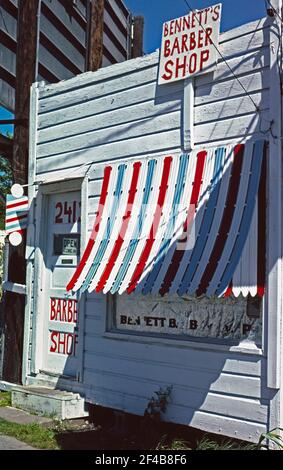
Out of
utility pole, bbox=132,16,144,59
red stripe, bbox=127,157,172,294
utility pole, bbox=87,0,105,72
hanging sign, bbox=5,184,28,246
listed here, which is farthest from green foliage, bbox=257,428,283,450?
utility pole, bbox=132,16,144,59

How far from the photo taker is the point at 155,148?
677 centimetres

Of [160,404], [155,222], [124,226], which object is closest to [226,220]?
[155,222]

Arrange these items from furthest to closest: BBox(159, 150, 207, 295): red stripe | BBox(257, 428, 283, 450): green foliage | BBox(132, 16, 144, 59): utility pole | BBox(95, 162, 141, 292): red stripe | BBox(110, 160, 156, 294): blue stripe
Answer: BBox(132, 16, 144, 59): utility pole
BBox(95, 162, 141, 292): red stripe
BBox(110, 160, 156, 294): blue stripe
BBox(159, 150, 207, 295): red stripe
BBox(257, 428, 283, 450): green foliage

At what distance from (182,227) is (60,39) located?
18.0 metres

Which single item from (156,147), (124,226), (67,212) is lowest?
(124,226)

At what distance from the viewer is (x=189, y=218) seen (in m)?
6.06

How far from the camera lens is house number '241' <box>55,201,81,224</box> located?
7828mm

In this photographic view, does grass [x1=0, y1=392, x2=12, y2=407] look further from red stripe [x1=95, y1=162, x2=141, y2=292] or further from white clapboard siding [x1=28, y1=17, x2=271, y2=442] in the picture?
red stripe [x1=95, y1=162, x2=141, y2=292]

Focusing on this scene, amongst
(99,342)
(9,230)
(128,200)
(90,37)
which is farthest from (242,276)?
(90,37)

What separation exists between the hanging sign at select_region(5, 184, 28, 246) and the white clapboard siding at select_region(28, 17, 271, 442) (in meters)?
0.38

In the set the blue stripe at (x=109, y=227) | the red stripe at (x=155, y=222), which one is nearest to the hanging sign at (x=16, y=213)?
the blue stripe at (x=109, y=227)

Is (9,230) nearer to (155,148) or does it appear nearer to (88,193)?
(88,193)

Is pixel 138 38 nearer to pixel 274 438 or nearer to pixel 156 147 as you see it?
pixel 156 147
